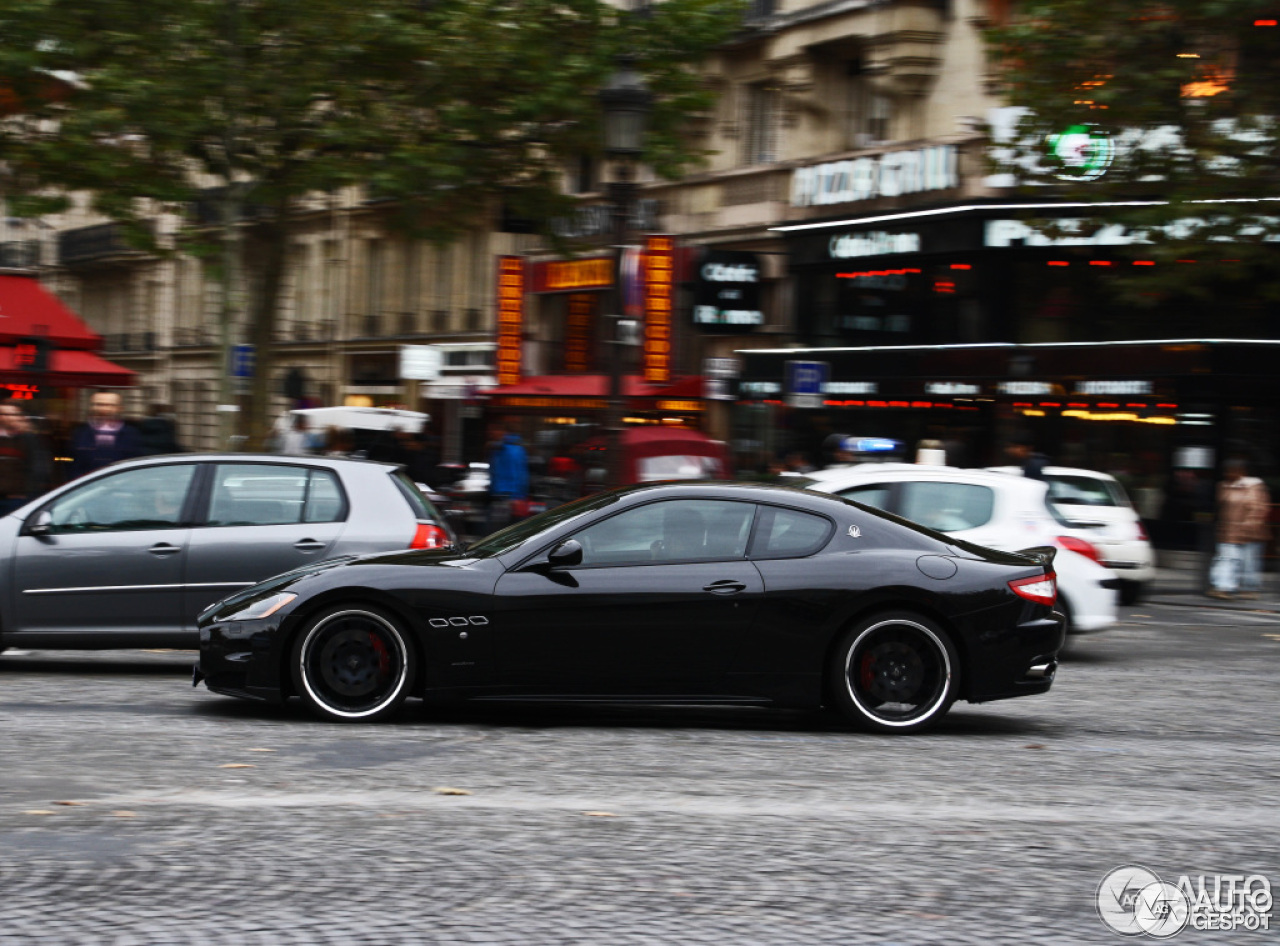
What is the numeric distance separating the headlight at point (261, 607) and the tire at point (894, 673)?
280 cm

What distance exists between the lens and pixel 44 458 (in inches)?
565

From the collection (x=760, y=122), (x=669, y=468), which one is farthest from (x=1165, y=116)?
(x=760, y=122)

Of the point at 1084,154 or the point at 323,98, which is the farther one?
the point at 323,98

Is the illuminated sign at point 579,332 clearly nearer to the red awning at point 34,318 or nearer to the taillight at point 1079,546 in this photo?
the red awning at point 34,318

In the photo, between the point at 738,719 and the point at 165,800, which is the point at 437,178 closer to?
the point at 738,719

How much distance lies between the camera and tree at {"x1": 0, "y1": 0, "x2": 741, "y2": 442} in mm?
23266

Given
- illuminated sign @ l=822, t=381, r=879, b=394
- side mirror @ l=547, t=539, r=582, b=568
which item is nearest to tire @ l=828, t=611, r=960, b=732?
side mirror @ l=547, t=539, r=582, b=568

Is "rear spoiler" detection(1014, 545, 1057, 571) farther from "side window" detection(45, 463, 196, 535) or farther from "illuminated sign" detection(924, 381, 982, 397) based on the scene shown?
"illuminated sign" detection(924, 381, 982, 397)

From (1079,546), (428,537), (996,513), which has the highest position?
(996,513)

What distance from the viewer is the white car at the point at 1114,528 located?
17.0 metres

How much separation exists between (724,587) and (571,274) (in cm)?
3111

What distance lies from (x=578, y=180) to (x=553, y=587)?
32.5m

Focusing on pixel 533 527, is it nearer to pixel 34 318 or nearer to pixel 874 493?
pixel 874 493

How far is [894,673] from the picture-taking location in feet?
27.3
